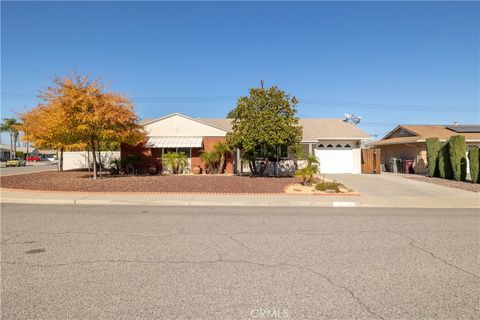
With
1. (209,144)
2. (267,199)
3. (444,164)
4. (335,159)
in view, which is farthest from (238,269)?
(335,159)

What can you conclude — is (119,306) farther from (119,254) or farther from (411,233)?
(411,233)

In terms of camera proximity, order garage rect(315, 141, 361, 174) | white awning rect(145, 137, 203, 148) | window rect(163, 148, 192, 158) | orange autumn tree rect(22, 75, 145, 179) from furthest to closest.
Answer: garage rect(315, 141, 361, 174)
window rect(163, 148, 192, 158)
white awning rect(145, 137, 203, 148)
orange autumn tree rect(22, 75, 145, 179)

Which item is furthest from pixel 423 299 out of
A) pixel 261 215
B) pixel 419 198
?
pixel 419 198

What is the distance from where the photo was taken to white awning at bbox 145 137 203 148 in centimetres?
2355

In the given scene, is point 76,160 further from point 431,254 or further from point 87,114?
point 431,254

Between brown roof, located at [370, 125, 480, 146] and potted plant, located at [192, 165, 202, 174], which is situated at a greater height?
brown roof, located at [370, 125, 480, 146]

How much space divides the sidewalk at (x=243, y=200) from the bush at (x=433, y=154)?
800 cm

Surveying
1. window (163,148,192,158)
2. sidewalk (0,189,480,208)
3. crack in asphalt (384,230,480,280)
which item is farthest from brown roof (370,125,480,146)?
crack in asphalt (384,230,480,280)

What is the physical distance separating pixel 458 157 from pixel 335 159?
8696 mm

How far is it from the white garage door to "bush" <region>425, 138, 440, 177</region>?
5772mm

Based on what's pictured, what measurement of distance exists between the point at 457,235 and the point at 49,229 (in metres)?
8.54

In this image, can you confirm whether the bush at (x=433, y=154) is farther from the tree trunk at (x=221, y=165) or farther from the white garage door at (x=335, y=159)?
the tree trunk at (x=221, y=165)

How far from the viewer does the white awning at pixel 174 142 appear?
77.3 feet

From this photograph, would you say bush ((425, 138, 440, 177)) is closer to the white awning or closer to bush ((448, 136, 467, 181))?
bush ((448, 136, 467, 181))
